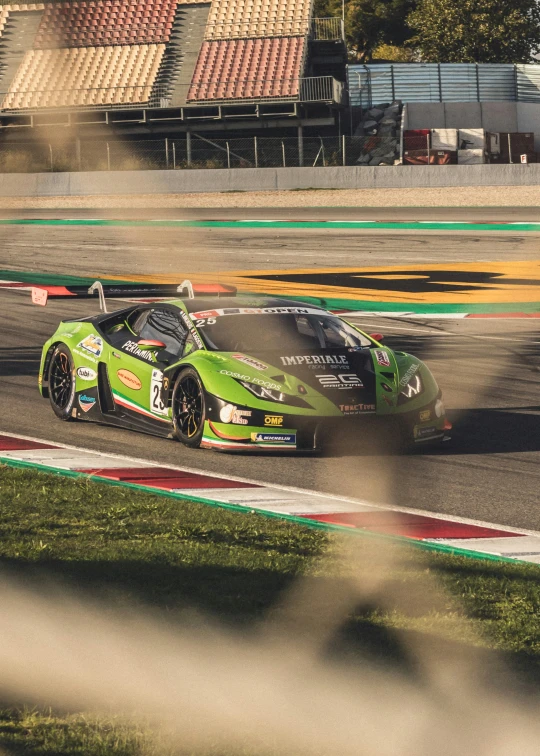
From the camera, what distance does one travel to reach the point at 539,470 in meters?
8.29

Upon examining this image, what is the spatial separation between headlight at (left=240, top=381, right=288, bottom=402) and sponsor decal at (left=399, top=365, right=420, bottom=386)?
978 millimetres

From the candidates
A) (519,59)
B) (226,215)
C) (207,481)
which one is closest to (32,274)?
(226,215)

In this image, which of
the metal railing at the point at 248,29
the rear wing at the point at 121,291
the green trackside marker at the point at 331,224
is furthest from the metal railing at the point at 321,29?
the green trackside marker at the point at 331,224

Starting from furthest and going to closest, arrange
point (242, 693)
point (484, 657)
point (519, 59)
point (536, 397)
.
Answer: point (519, 59) → point (536, 397) → point (484, 657) → point (242, 693)

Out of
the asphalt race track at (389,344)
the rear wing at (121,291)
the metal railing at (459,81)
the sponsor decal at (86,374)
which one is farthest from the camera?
the metal railing at (459,81)

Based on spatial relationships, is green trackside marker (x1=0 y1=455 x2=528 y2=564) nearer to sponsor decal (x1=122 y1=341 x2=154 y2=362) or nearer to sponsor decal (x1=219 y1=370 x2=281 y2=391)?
sponsor decal (x1=219 y1=370 x2=281 y2=391)

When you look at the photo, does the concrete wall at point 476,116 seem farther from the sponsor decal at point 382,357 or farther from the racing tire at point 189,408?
the racing tire at point 189,408

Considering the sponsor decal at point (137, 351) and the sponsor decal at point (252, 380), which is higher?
the sponsor decal at point (137, 351)

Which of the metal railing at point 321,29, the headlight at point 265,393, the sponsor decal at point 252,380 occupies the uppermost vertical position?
the metal railing at point 321,29

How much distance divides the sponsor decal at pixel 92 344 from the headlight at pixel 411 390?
8.96ft

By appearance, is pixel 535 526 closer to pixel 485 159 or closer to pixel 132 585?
pixel 132 585

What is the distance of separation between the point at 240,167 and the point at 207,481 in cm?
3086

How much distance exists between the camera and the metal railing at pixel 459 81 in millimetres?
52875

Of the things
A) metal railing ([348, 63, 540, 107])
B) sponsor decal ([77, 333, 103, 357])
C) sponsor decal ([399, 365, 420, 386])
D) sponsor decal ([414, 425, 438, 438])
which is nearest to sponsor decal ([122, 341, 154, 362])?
sponsor decal ([77, 333, 103, 357])
